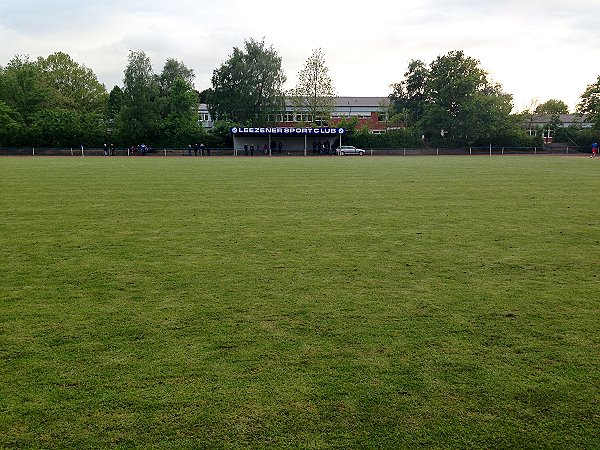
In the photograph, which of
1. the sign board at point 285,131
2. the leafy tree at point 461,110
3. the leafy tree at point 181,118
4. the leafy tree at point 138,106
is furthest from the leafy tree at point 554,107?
the leafy tree at point 138,106

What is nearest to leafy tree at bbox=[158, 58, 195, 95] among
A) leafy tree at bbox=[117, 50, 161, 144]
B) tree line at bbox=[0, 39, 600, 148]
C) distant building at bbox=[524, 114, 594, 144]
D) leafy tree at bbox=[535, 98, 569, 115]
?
tree line at bbox=[0, 39, 600, 148]

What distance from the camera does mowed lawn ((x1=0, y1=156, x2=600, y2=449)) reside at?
10.9 ft

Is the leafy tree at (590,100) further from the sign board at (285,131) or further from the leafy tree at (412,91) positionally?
the sign board at (285,131)

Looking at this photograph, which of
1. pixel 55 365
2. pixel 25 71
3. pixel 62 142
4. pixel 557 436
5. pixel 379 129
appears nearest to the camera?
pixel 557 436

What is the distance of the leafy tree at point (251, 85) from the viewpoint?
74688 mm

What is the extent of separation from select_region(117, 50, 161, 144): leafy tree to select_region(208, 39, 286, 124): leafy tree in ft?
36.7

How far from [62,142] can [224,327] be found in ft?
226

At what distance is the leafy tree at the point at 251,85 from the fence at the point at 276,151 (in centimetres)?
1257

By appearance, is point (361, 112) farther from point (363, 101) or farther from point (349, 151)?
point (349, 151)

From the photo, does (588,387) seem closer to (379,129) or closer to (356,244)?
(356,244)

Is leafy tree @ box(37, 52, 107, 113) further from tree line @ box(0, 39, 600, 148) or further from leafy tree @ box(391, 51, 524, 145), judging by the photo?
leafy tree @ box(391, 51, 524, 145)

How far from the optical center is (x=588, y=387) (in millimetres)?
3793

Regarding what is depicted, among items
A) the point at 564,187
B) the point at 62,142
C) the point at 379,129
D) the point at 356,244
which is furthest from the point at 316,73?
the point at 356,244

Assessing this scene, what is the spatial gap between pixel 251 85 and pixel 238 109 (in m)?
3.91
